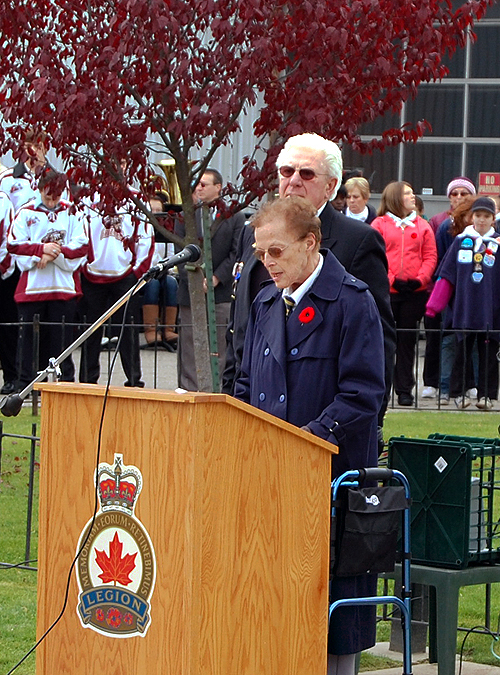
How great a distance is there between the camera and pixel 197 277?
1048 cm

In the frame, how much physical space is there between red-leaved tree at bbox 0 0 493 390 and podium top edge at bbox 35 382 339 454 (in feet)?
16.1

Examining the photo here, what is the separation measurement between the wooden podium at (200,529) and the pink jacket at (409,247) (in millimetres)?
9705

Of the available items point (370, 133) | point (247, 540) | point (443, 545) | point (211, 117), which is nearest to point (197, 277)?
point (211, 117)

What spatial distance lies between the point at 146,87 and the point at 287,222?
4739 mm

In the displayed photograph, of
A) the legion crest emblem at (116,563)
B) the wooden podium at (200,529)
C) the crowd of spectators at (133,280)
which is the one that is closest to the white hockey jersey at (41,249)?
the crowd of spectators at (133,280)

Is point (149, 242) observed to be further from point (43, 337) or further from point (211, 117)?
point (211, 117)

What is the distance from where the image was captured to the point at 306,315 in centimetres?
492

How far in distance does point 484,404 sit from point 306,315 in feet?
31.0

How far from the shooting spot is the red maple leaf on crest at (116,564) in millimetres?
4266

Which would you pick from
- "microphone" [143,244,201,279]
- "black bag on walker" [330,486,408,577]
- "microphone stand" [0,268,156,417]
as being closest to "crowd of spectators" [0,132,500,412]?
"microphone stand" [0,268,156,417]

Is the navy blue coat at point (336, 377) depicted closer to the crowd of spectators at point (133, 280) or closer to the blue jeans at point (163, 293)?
the crowd of spectators at point (133, 280)

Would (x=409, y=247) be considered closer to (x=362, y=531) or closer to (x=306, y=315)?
(x=306, y=315)

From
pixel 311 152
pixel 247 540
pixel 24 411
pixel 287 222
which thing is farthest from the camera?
pixel 24 411

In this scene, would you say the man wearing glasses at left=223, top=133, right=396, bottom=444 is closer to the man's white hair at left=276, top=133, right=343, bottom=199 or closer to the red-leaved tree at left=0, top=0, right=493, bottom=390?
the man's white hair at left=276, top=133, right=343, bottom=199
